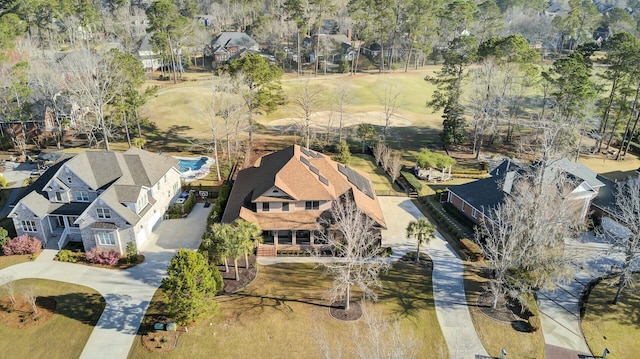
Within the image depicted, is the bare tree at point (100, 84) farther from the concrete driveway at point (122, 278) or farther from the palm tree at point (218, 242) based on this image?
the palm tree at point (218, 242)

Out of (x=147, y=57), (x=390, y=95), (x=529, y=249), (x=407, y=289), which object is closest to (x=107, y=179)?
(x=407, y=289)

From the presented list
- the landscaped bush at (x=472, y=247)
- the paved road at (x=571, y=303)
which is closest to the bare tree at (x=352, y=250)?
the landscaped bush at (x=472, y=247)

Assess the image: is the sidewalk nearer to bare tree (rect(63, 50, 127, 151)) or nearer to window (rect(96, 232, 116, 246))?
window (rect(96, 232, 116, 246))

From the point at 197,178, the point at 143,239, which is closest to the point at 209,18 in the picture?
the point at 197,178

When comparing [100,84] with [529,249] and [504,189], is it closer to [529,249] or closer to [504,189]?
[504,189]

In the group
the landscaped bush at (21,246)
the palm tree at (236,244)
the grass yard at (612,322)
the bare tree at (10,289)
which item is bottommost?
the grass yard at (612,322)
